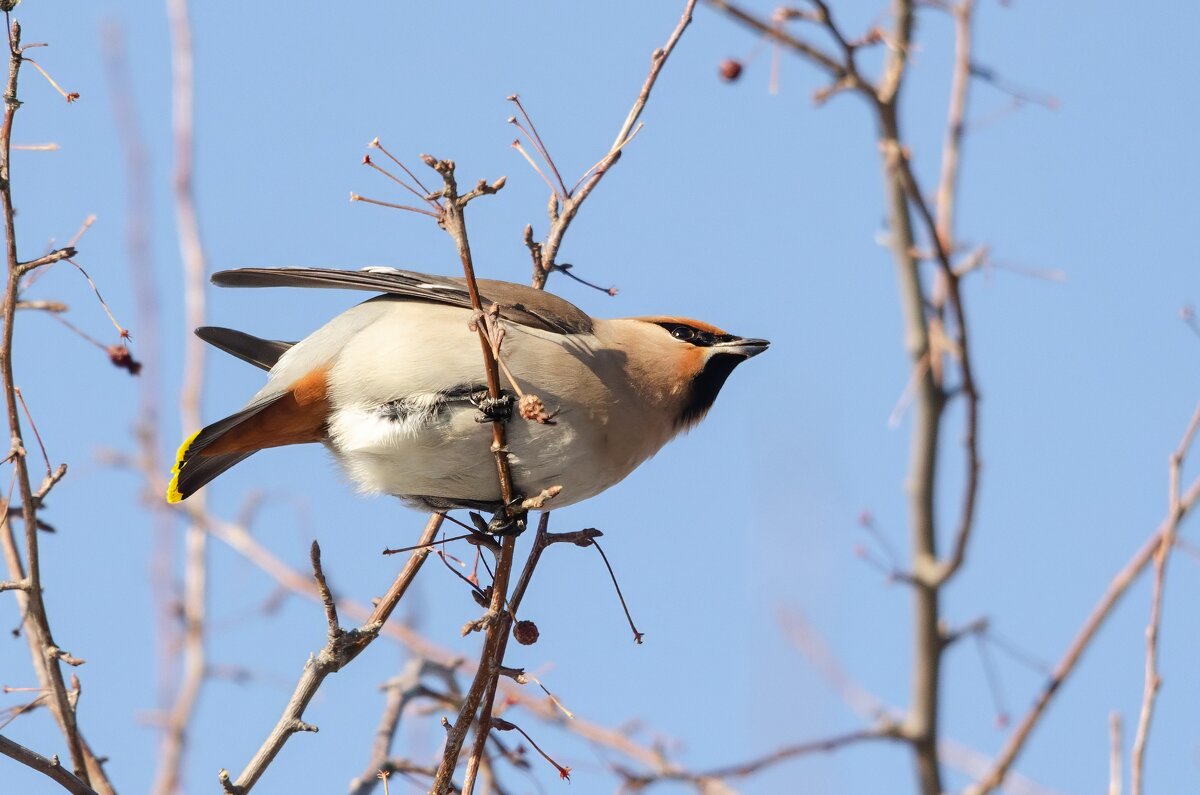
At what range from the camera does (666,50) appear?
4148 millimetres

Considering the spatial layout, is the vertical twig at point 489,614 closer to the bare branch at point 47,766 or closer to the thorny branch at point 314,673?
the thorny branch at point 314,673

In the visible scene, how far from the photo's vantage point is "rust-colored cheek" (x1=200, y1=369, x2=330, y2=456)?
14.0 feet

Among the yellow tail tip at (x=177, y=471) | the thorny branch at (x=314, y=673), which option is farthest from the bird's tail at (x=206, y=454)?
the thorny branch at (x=314, y=673)

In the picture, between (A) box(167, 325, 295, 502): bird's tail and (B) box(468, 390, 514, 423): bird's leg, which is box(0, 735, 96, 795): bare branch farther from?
(A) box(167, 325, 295, 502): bird's tail

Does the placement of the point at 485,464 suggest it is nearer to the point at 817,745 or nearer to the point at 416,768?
the point at 416,768

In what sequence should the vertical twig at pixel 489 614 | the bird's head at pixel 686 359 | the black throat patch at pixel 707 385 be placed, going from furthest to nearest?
the black throat patch at pixel 707 385, the bird's head at pixel 686 359, the vertical twig at pixel 489 614

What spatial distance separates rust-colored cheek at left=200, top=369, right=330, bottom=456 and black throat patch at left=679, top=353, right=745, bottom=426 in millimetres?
1225

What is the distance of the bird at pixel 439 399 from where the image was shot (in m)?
4.16

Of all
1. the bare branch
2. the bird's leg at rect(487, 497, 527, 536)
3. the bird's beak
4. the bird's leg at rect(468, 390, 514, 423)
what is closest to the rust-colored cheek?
the bird's leg at rect(468, 390, 514, 423)

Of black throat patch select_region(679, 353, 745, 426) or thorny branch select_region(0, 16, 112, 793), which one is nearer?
thorny branch select_region(0, 16, 112, 793)

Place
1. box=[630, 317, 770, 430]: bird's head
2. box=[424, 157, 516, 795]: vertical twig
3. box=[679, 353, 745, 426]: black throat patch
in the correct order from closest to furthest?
box=[424, 157, 516, 795]: vertical twig, box=[630, 317, 770, 430]: bird's head, box=[679, 353, 745, 426]: black throat patch

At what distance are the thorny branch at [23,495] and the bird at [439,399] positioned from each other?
1135mm

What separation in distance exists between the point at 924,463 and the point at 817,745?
4.68 feet

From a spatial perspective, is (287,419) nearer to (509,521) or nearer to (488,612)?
(509,521)
